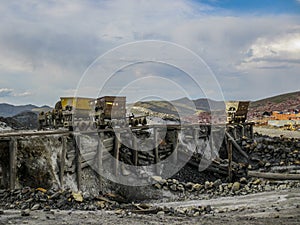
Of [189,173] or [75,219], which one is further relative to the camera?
[189,173]

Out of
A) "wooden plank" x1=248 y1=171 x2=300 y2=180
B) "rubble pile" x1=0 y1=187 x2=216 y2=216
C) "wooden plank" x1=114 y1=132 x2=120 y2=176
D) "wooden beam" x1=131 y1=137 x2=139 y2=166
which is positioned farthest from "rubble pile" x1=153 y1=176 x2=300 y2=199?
"rubble pile" x1=0 y1=187 x2=216 y2=216

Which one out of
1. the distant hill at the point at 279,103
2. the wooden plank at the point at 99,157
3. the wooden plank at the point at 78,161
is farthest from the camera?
the distant hill at the point at 279,103

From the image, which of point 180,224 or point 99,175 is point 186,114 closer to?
point 99,175

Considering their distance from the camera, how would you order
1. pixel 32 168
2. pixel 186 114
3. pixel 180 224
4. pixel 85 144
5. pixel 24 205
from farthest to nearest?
pixel 186 114, pixel 85 144, pixel 32 168, pixel 24 205, pixel 180 224

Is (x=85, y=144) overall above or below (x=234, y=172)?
above

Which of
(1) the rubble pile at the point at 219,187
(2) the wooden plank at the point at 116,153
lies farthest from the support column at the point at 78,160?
(1) the rubble pile at the point at 219,187

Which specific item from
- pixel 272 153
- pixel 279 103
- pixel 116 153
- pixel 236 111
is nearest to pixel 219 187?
pixel 116 153

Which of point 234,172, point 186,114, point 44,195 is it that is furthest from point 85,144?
point 186,114

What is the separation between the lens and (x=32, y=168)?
1578cm

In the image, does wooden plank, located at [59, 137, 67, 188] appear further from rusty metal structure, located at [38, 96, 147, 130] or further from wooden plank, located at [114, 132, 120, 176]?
wooden plank, located at [114, 132, 120, 176]

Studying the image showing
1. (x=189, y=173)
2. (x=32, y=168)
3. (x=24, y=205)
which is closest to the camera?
(x=24, y=205)

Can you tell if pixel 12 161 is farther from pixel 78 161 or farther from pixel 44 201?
pixel 78 161

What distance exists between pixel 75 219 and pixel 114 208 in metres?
2.96

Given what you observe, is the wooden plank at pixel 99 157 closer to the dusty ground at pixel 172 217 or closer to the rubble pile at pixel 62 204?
the rubble pile at pixel 62 204
